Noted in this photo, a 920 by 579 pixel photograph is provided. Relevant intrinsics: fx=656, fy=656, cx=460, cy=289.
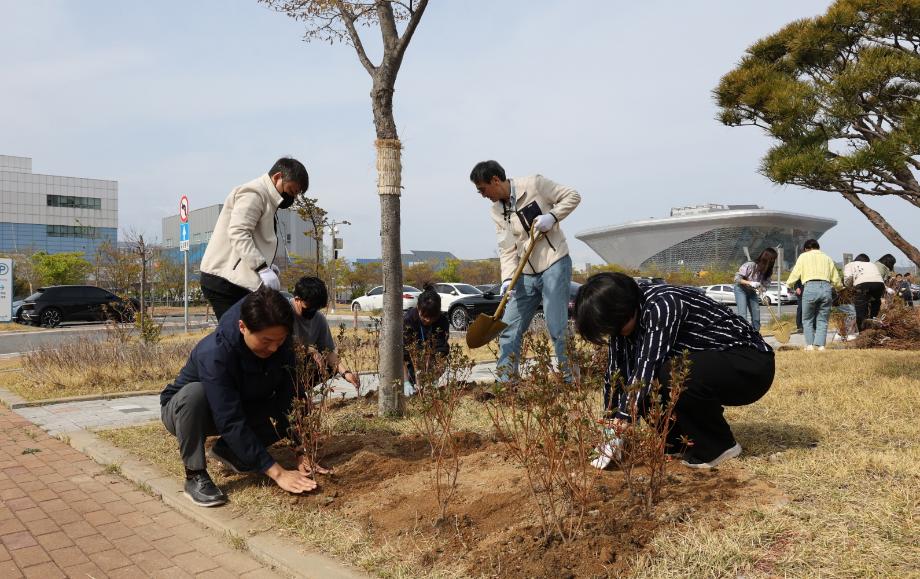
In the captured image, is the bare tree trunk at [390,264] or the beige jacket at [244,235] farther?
the bare tree trunk at [390,264]

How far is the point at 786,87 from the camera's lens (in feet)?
18.2

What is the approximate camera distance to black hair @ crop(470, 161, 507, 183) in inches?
188

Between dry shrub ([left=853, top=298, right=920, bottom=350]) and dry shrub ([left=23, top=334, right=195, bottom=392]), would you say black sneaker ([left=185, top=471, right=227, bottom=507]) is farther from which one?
dry shrub ([left=853, top=298, right=920, bottom=350])

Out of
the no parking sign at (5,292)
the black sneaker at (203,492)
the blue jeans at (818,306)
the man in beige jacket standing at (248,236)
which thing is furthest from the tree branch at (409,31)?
the no parking sign at (5,292)

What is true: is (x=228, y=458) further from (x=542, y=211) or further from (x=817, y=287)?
(x=817, y=287)

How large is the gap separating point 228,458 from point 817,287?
7299mm

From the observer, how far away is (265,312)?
2762 mm

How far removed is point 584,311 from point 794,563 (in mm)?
1164

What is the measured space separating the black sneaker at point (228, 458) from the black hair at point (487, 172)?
257cm

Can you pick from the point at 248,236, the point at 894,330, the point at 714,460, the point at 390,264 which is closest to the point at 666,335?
the point at 714,460

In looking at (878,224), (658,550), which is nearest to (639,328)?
(658,550)

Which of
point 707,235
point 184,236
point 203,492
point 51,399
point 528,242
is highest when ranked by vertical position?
point 707,235

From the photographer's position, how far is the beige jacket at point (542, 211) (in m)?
4.81

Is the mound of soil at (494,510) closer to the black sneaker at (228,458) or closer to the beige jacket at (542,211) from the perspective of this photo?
the black sneaker at (228,458)
